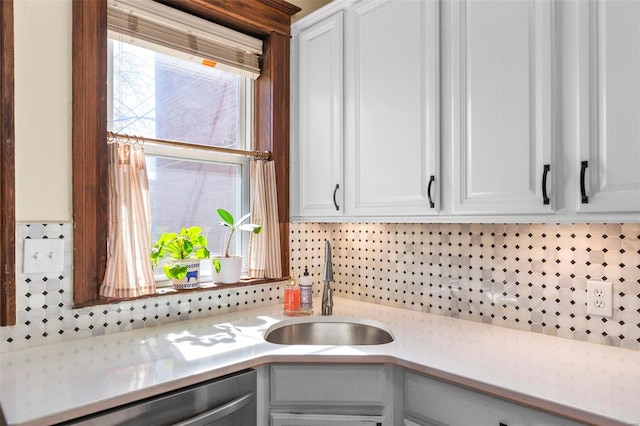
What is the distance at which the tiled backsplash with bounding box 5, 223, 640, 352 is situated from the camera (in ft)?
4.66

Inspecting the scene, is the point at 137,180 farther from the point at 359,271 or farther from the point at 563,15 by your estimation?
the point at 563,15

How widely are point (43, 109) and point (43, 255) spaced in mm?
495

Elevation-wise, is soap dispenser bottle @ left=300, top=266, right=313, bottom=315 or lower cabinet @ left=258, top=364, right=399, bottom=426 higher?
soap dispenser bottle @ left=300, top=266, right=313, bottom=315

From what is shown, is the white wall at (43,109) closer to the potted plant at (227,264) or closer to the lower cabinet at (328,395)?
the potted plant at (227,264)

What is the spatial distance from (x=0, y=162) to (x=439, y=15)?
1.57 metres

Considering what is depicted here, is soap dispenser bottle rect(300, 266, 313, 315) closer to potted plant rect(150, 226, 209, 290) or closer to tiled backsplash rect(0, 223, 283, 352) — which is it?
potted plant rect(150, 226, 209, 290)

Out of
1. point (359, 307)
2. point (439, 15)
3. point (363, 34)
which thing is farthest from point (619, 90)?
point (359, 307)

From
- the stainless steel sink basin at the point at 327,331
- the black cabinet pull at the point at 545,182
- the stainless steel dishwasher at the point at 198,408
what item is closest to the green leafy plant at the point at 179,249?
the stainless steel sink basin at the point at 327,331

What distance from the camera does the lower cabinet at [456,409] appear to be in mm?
1086

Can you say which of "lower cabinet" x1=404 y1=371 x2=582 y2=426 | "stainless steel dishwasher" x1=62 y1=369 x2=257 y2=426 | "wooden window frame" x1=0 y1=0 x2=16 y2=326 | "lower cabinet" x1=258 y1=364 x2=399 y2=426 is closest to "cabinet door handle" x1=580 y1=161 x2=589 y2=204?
"lower cabinet" x1=404 y1=371 x2=582 y2=426

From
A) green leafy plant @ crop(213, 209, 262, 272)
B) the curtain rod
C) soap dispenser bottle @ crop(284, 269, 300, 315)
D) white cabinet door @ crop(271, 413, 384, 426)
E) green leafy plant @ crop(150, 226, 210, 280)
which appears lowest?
white cabinet door @ crop(271, 413, 384, 426)

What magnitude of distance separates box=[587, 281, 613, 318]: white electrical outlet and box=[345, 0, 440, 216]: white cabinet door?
59 centimetres

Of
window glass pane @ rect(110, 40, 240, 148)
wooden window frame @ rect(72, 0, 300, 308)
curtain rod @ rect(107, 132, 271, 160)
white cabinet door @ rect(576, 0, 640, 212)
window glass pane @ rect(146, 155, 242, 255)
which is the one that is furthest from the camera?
window glass pane @ rect(146, 155, 242, 255)

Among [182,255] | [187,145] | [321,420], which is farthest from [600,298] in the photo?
[187,145]
